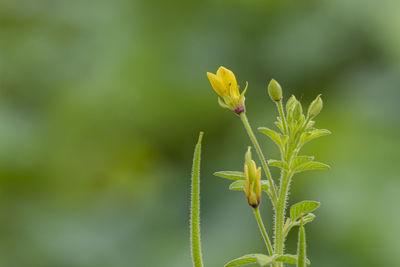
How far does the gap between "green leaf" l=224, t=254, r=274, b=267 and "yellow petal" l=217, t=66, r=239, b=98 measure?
0.17m

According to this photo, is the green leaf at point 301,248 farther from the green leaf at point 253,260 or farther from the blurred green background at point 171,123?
the blurred green background at point 171,123

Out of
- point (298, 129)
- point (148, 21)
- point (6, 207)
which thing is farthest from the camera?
point (148, 21)

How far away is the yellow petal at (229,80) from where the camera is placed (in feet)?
1.81

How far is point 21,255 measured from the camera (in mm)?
2137

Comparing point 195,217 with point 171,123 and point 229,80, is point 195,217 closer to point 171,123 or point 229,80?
point 229,80

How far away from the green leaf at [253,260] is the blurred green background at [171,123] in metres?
1.40

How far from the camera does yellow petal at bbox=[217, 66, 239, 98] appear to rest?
1.81 ft

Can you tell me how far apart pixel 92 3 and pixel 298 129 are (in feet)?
8.41

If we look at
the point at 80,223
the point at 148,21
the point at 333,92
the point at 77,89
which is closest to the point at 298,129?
the point at 80,223

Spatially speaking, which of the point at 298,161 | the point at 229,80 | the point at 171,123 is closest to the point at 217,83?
the point at 229,80

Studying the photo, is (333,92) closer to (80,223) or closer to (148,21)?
(148,21)

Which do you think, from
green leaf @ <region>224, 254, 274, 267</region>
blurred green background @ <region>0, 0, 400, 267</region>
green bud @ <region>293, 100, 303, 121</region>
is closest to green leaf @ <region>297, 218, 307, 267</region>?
green leaf @ <region>224, 254, 274, 267</region>

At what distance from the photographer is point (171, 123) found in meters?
2.42

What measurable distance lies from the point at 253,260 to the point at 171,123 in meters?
1.92
